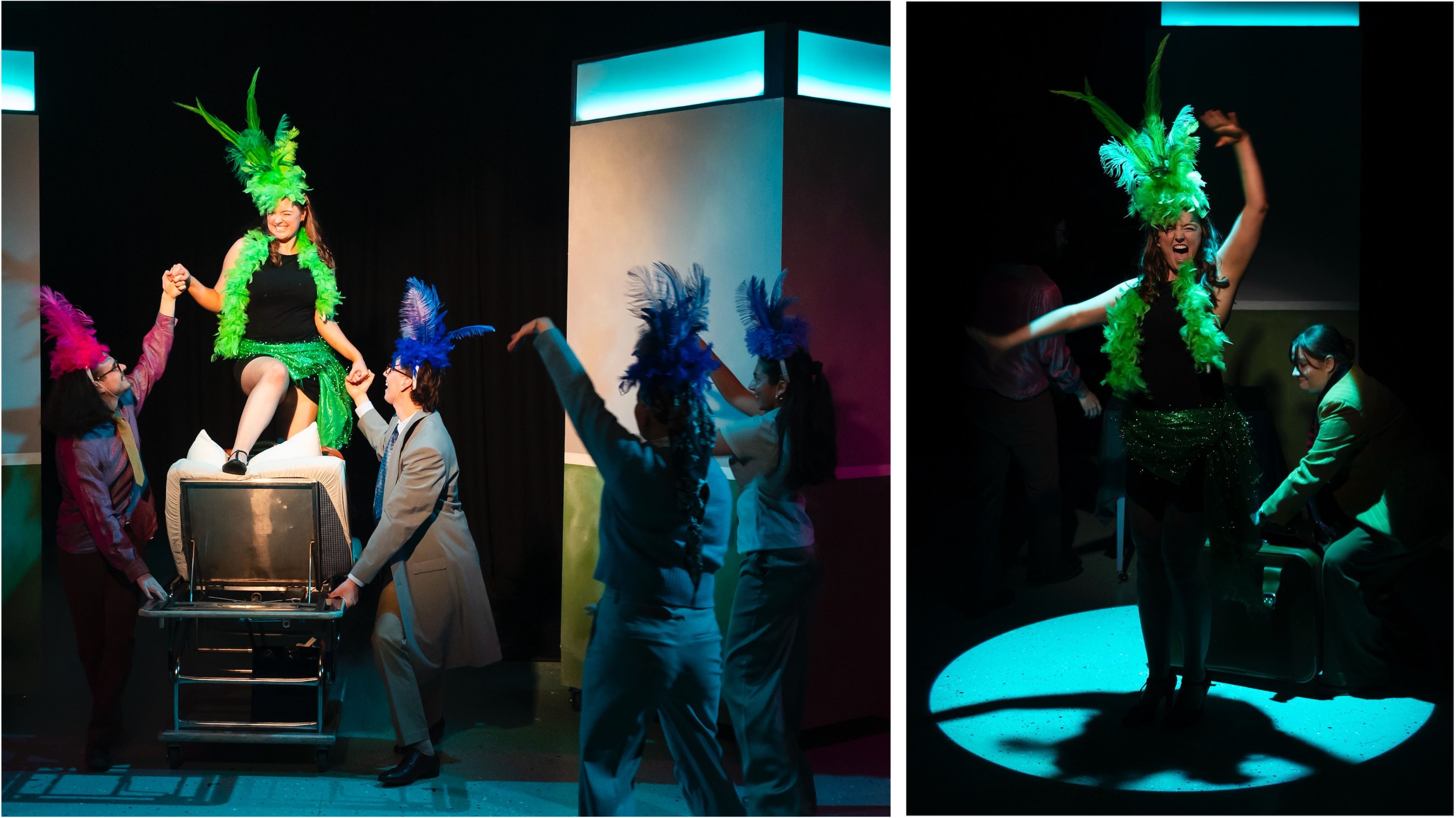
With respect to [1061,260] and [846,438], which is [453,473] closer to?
[846,438]

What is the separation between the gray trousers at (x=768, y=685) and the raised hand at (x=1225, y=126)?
74.0 inches

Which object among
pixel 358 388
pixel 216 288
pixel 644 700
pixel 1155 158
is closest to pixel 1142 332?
pixel 1155 158

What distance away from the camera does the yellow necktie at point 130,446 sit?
3383mm

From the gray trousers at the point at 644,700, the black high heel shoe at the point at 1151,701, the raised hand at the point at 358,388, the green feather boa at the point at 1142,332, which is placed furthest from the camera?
the raised hand at the point at 358,388

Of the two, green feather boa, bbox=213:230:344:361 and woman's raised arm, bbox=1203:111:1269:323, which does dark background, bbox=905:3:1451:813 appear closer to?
woman's raised arm, bbox=1203:111:1269:323

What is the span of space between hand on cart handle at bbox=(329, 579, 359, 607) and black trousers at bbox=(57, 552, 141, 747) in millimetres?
770

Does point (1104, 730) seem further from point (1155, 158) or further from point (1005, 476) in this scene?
point (1155, 158)

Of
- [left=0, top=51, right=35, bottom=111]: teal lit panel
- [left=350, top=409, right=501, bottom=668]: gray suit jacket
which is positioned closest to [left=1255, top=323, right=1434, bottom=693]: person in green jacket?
[left=350, top=409, right=501, bottom=668]: gray suit jacket

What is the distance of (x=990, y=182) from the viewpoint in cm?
336

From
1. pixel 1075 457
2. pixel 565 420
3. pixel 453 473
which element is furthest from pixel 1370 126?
pixel 453 473

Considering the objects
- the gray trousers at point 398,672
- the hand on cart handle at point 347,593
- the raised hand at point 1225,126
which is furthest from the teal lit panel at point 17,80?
the raised hand at point 1225,126

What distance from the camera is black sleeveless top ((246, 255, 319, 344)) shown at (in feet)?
11.0

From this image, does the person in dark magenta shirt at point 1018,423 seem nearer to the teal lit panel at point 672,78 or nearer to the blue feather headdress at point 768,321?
the blue feather headdress at point 768,321

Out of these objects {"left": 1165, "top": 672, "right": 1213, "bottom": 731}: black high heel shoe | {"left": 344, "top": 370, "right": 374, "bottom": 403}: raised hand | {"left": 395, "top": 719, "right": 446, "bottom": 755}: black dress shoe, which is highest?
{"left": 344, "top": 370, "right": 374, "bottom": 403}: raised hand
